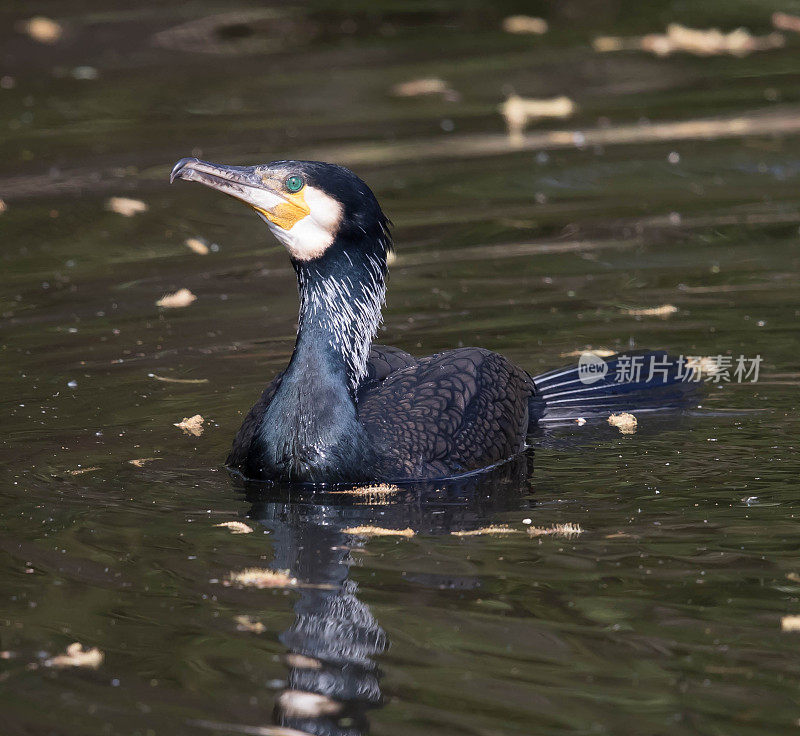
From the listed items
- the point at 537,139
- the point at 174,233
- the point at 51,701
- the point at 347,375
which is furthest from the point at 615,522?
the point at 537,139

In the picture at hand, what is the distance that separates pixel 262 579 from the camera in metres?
5.79

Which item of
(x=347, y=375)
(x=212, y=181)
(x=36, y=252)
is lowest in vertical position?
(x=36, y=252)

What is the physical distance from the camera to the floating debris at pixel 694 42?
1499 centimetres

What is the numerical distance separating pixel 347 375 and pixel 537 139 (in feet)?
20.3

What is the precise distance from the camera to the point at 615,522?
20.5 ft

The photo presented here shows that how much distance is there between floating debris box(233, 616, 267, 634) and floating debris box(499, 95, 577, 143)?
27.1 feet

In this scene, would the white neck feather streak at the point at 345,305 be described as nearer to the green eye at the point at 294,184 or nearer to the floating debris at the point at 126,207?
the green eye at the point at 294,184

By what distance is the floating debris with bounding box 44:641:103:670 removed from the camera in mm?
5137

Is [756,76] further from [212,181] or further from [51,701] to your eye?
[51,701]

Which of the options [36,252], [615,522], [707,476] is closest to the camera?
[615,522]

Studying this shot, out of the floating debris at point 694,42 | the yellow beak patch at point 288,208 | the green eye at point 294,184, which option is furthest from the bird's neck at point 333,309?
the floating debris at point 694,42

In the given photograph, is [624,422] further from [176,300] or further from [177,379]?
[176,300]

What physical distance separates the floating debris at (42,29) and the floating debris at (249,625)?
34.9 ft

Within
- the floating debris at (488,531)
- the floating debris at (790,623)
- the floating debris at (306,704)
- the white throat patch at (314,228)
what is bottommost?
the floating debris at (488,531)
